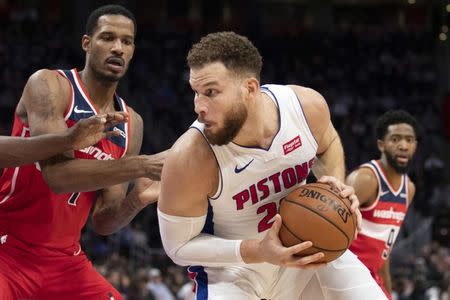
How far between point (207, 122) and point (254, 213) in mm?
582

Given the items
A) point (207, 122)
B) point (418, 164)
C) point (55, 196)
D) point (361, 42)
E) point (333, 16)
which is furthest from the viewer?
Answer: point (333, 16)

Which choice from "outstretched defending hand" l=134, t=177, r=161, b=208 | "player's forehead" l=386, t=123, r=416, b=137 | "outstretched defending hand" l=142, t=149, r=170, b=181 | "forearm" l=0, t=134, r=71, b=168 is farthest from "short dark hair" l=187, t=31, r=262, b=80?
"player's forehead" l=386, t=123, r=416, b=137

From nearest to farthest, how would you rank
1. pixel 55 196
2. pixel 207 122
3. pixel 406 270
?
pixel 207 122
pixel 55 196
pixel 406 270

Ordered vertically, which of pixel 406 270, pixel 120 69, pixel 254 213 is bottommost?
pixel 406 270

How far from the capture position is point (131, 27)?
4.76 meters

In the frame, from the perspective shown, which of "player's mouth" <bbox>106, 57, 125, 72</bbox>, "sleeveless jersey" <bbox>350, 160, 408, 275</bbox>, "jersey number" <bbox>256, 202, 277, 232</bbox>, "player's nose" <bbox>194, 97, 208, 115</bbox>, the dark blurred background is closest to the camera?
"player's nose" <bbox>194, 97, 208, 115</bbox>

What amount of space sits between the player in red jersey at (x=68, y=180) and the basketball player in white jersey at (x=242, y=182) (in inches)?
20.1

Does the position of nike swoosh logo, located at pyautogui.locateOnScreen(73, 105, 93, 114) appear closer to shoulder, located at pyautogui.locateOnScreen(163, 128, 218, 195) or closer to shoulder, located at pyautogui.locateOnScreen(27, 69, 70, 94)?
shoulder, located at pyautogui.locateOnScreen(27, 69, 70, 94)

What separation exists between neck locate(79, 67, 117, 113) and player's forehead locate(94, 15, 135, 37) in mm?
259

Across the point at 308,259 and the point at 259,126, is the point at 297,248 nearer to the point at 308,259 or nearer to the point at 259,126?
the point at 308,259

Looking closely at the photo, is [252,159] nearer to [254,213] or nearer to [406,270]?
[254,213]

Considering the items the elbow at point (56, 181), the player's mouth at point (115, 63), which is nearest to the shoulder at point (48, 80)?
the player's mouth at point (115, 63)

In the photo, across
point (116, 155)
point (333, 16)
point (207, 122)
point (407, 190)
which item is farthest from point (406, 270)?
point (333, 16)

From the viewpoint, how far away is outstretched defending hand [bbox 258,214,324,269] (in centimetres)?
347
